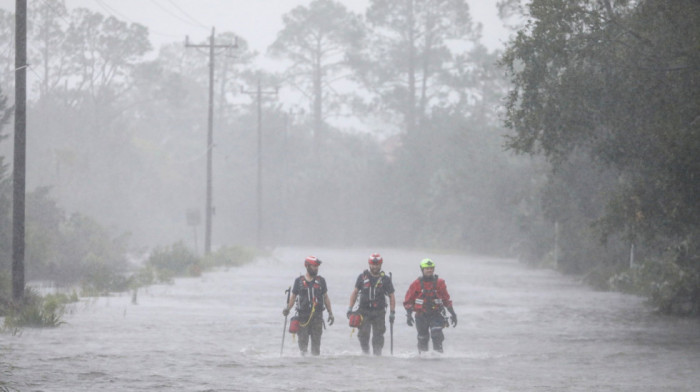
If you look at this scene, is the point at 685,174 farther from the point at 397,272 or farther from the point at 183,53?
the point at 183,53

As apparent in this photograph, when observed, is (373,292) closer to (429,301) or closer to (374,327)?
(374,327)

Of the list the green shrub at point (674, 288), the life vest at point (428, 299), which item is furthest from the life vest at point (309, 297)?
the green shrub at point (674, 288)

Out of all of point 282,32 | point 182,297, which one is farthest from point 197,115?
point 182,297

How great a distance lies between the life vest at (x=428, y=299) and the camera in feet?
57.4

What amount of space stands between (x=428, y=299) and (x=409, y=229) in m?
73.6

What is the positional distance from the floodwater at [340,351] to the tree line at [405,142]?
2384 millimetres

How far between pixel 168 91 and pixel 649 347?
242 ft

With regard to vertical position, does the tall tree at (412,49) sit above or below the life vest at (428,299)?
above

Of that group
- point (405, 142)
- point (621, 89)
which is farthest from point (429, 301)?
point (405, 142)

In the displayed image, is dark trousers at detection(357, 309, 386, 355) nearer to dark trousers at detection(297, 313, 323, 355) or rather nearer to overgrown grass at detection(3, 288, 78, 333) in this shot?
dark trousers at detection(297, 313, 323, 355)

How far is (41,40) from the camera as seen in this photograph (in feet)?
290

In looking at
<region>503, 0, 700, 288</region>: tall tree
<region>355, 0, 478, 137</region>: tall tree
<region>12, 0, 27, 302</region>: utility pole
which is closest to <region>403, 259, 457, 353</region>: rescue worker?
<region>503, 0, 700, 288</region>: tall tree

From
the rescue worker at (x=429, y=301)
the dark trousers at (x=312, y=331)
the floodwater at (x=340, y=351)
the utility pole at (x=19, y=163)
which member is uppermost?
the utility pole at (x=19, y=163)

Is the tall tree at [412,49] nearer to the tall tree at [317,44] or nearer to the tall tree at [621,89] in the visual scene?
the tall tree at [317,44]
